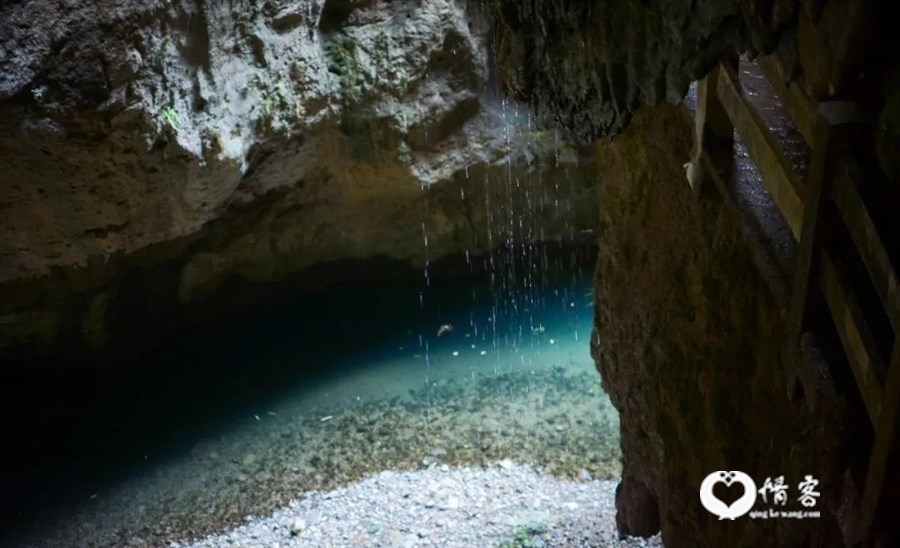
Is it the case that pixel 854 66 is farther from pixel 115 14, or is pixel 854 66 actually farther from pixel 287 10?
pixel 287 10

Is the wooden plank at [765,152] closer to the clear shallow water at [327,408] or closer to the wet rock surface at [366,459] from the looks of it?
the wet rock surface at [366,459]

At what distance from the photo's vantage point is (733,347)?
291 cm

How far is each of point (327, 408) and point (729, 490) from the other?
5.08 m

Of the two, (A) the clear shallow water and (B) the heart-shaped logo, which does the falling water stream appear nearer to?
(A) the clear shallow water

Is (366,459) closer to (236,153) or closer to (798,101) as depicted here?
(236,153)

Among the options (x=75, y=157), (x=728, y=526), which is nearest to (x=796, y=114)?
(x=728, y=526)

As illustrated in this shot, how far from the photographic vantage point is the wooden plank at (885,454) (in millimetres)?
1585

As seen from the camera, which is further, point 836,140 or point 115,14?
point 115,14

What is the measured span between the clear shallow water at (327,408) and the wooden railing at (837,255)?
4.62 metres

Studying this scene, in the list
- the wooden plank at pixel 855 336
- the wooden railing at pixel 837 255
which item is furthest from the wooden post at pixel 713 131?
the wooden plank at pixel 855 336

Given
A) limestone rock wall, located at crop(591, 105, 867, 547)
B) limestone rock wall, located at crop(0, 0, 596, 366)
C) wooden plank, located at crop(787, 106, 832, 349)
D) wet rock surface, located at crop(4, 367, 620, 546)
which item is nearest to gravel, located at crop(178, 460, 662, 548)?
wet rock surface, located at crop(4, 367, 620, 546)

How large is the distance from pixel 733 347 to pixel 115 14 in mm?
4002

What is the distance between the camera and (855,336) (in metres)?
1.78

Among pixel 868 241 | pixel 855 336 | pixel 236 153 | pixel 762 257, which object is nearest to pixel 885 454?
pixel 855 336
